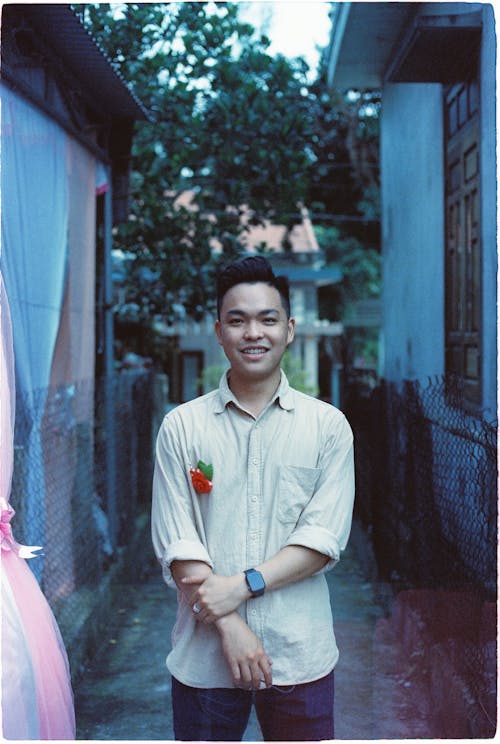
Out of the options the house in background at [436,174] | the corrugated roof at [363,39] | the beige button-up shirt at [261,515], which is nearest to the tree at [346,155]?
the corrugated roof at [363,39]

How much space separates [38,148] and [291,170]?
4.21 meters

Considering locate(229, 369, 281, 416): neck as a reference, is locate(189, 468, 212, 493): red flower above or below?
below

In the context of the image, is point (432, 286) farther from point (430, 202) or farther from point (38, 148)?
point (38, 148)

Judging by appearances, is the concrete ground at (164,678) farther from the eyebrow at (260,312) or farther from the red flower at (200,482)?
the eyebrow at (260,312)

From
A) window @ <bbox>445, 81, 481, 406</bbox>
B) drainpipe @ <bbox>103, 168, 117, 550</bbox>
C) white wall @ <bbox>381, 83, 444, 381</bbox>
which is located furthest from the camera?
white wall @ <bbox>381, 83, 444, 381</bbox>

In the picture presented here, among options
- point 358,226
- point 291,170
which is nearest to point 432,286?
point 291,170

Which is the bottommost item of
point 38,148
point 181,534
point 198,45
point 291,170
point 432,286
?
point 181,534

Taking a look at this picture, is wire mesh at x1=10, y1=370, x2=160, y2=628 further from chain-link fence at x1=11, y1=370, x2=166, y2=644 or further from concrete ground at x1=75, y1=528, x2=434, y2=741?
concrete ground at x1=75, y1=528, x2=434, y2=741

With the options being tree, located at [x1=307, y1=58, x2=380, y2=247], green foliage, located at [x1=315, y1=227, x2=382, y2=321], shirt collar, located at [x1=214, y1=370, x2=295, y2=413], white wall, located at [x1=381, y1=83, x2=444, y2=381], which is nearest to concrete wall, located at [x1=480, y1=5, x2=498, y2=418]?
white wall, located at [x1=381, y1=83, x2=444, y2=381]

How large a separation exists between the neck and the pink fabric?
30.0 inches

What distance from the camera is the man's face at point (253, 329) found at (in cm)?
235

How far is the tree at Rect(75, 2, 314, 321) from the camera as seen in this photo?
7.60 meters

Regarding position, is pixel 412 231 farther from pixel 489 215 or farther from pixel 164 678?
pixel 164 678

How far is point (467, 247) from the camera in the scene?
5.87 meters
